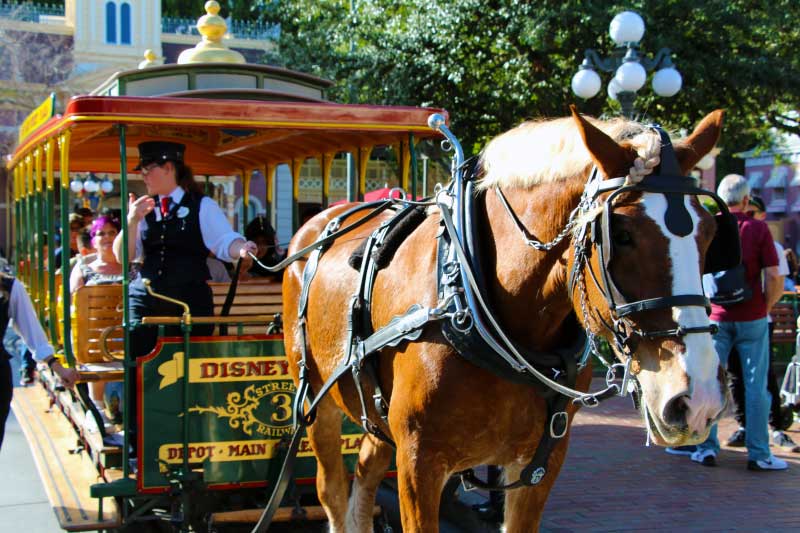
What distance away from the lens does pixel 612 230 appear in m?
2.56

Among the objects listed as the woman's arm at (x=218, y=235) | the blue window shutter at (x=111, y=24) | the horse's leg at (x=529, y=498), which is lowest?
the horse's leg at (x=529, y=498)

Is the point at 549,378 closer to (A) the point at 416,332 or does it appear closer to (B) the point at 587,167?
(A) the point at 416,332

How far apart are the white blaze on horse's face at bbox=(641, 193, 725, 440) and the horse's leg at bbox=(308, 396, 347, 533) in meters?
2.33

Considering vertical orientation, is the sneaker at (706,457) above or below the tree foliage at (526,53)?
below

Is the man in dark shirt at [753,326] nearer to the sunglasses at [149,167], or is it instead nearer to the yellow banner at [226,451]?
the yellow banner at [226,451]

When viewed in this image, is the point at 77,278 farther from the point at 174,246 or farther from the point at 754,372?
the point at 754,372

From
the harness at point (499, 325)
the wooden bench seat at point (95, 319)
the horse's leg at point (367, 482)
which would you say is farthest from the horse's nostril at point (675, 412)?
the wooden bench seat at point (95, 319)

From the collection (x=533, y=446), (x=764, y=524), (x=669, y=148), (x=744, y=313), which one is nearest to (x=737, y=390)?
(x=744, y=313)

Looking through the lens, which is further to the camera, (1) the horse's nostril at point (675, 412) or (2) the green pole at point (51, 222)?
(2) the green pole at point (51, 222)

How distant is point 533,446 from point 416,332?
567 millimetres

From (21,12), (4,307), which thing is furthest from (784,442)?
(21,12)

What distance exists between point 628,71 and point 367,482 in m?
6.70

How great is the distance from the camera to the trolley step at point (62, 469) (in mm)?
4637

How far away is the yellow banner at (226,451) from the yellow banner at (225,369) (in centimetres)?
33
